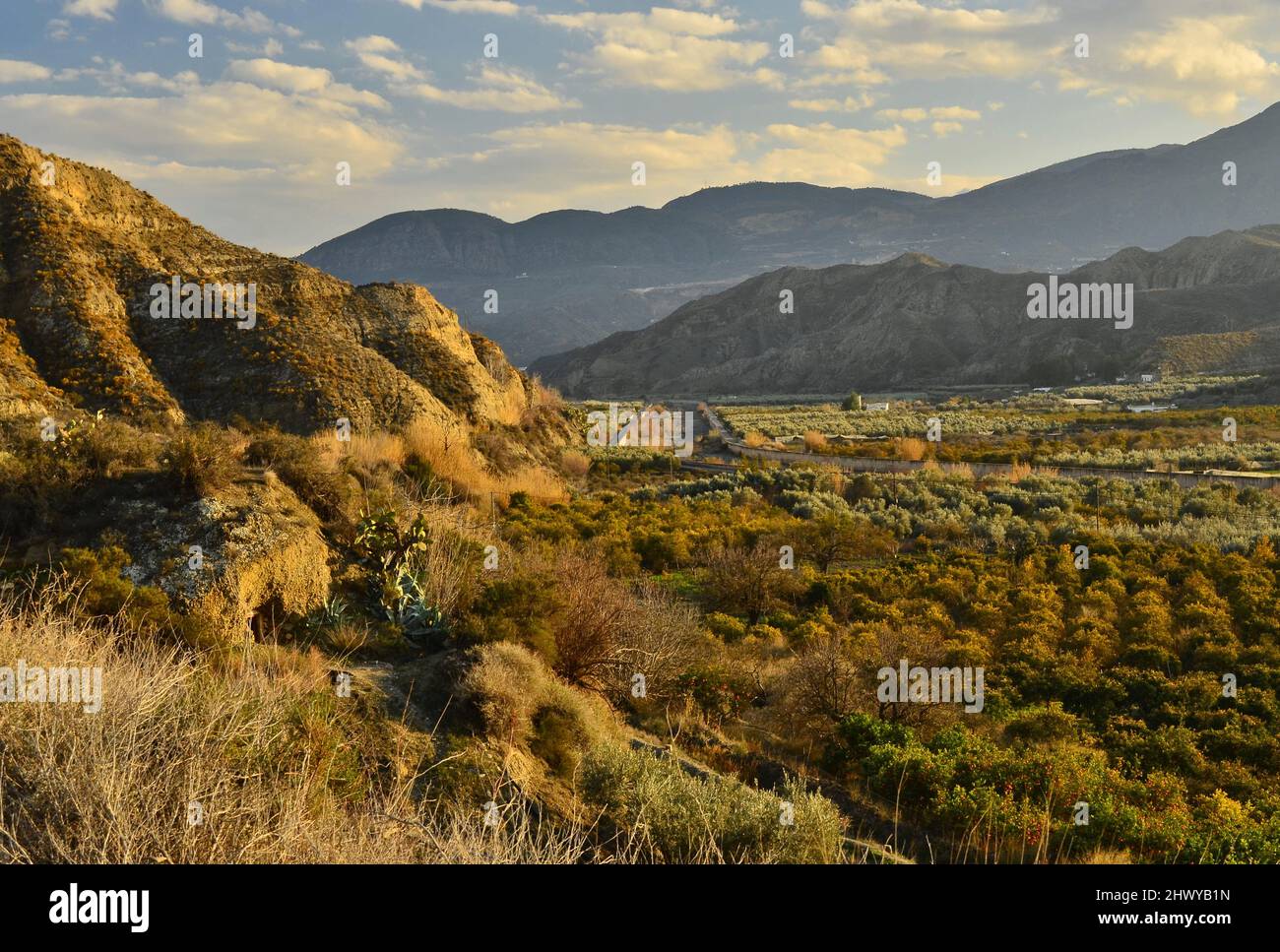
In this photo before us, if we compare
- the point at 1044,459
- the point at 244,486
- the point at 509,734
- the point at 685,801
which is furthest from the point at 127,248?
the point at 1044,459

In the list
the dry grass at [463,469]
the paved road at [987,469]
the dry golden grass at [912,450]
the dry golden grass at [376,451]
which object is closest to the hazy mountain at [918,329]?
the dry golden grass at [912,450]

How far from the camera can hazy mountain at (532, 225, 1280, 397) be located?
11662cm

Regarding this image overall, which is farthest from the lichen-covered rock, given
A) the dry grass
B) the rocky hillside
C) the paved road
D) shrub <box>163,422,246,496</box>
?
the paved road

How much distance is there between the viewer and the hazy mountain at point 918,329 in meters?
117

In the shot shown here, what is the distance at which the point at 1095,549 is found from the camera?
69.7 ft

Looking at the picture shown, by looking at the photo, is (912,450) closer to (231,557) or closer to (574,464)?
(574,464)

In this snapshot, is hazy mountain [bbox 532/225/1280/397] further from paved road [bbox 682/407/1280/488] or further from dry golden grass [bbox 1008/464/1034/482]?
dry golden grass [bbox 1008/464/1034/482]

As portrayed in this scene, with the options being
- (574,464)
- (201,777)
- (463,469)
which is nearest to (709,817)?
(201,777)

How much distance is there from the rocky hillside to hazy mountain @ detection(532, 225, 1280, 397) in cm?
10479

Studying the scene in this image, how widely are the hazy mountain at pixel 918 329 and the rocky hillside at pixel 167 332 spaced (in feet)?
344

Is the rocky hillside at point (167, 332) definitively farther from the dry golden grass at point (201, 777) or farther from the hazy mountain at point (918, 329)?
the hazy mountain at point (918, 329)

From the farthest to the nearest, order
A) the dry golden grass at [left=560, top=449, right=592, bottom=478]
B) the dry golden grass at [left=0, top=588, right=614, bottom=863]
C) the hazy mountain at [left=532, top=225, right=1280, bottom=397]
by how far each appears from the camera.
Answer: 1. the hazy mountain at [left=532, top=225, right=1280, bottom=397]
2. the dry golden grass at [left=560, top=449, right=592, bottom=478]
3. the dry golden grass at [left=0, top=588, right=614, bottom=863]
